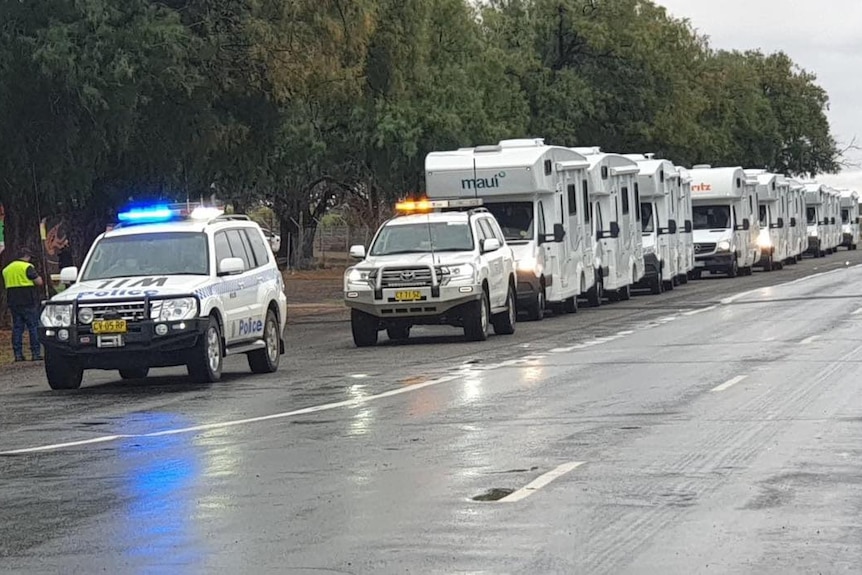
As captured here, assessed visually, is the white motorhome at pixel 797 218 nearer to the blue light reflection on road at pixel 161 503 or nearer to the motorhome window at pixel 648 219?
the motorhome window at pixel 648 219

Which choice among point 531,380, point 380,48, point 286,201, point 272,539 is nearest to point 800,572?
point 272,539

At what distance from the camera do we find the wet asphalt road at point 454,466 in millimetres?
8742

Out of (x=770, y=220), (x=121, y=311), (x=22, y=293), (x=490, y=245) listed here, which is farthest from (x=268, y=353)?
(x=770, y=220)

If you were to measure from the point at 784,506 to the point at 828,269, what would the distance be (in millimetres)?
49503

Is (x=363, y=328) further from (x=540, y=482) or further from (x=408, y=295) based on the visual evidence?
(x=540, y=482)

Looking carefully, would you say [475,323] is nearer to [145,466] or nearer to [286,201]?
[145,466]

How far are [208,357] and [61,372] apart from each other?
5.77 feet

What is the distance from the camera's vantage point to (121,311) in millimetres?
19484

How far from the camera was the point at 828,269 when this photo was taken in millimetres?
58188

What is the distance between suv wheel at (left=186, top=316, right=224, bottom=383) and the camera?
64.7ft

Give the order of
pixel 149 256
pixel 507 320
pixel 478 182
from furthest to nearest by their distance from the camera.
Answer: pixel 478 182, pixel 507 320, pixel 149 256

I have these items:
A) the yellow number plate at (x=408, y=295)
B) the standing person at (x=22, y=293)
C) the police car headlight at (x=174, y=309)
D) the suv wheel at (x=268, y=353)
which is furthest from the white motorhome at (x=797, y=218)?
the police car headlight at (x=174, y=309)

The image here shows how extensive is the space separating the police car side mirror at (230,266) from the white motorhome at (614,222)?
1693 cm

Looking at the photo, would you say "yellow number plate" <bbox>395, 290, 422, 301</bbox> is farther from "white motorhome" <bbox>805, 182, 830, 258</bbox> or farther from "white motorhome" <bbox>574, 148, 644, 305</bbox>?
"white motorhome" <bbox>805, 182, 830, 258</bbox>
